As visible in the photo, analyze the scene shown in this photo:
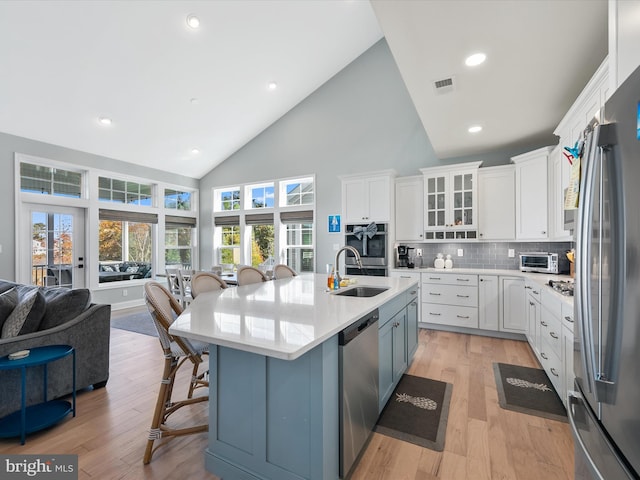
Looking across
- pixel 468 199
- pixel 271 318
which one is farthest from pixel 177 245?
pixel 271 318

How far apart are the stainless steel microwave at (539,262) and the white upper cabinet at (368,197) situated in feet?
6.27

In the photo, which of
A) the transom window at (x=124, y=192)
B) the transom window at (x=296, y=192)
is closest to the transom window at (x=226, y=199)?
the transom window at (x=296, y=192)

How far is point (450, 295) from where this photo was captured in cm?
418

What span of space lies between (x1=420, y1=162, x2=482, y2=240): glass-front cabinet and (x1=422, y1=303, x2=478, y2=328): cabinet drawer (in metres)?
1.03

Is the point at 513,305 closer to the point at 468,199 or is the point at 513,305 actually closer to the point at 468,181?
the point at 468,199

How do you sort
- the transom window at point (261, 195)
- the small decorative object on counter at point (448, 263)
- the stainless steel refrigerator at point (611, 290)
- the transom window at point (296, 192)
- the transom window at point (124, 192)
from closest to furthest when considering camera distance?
1. the stainless steel refrigerator at point (611, 290)
2. the small decorative object on counter at point (448, 263)
3. the transom window at point (124, 192)
4. the transom window at point (296, 192)
5. the transom window at point (261, 195)

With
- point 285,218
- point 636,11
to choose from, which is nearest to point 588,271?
point 636,11

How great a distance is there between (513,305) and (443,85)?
2.85m

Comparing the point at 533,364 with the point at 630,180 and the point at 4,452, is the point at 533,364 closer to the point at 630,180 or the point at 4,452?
the point at 630,180

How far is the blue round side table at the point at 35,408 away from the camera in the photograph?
75.2 inches

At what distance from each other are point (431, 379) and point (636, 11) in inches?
108

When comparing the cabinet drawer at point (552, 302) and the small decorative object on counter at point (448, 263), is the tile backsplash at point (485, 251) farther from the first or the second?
the cabinet drawer at point (552, 302)

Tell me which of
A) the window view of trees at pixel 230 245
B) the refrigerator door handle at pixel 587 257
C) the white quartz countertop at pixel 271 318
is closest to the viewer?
the refrigerator door handle at pixel 587 257

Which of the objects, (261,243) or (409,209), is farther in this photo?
(261,243)
